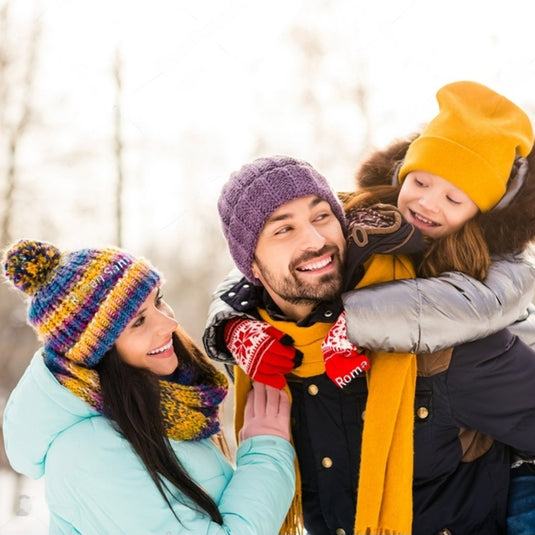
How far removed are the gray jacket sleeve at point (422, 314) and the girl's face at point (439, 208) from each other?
9.7 inches

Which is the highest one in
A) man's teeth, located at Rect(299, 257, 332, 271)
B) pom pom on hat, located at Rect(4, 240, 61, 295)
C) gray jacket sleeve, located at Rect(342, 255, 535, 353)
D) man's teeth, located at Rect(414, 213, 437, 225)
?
pom pom on hat, located at Rect(4, 240, 61, 295)

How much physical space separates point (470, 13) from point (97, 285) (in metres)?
2.23

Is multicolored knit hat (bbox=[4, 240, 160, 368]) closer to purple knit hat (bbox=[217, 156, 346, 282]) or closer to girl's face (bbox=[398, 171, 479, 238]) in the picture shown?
purple knit hat (bbox=[217, 156, 346, 282])

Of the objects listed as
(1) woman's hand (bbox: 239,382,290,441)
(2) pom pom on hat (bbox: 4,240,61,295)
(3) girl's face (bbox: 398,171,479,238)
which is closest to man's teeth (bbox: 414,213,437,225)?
(3) girl's face (bbox: 398,171,479,238)

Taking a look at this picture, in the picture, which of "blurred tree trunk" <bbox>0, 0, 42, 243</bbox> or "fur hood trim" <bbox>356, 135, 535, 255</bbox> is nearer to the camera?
"fur hood trim" <bbox>356, 135, 535, 255</bbox>

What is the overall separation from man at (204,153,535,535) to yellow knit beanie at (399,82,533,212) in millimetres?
272

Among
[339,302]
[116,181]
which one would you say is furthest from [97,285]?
[116,181]

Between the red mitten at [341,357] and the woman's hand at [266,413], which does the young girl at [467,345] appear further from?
the woman's hand at [266,413]

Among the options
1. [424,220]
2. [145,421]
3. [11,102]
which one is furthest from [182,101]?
[145,421]

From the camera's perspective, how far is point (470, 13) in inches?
111

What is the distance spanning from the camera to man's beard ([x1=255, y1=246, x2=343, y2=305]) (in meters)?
1.51

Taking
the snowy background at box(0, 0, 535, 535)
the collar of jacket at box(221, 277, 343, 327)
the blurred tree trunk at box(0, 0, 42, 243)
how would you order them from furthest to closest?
the blurred tree trunk at box(0, 0, 42, 243)
the snowy background at box(0, 0, 535, 535)
the collar of jacket at box(221, 277, 343, 327)

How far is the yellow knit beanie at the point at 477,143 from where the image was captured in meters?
1.59

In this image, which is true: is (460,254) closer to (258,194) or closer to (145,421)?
(258,194)
